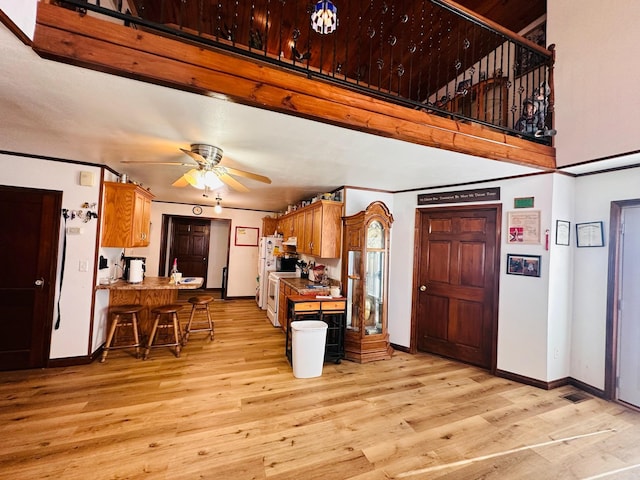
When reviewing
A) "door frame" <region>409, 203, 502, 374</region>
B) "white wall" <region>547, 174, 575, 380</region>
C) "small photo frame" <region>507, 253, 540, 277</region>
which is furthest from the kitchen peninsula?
"white wall" <region>547, 174, 575, 380</region>

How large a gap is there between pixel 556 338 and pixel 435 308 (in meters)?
1.32

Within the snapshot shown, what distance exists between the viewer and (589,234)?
3.01 m

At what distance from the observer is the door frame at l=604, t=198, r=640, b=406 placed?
110 inches

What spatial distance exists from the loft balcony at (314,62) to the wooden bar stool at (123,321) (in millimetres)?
3077

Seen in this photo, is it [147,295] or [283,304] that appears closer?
[147,295]

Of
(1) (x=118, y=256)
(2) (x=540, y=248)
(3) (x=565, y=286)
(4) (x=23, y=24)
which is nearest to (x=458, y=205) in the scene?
(2) (x=540, y=248)

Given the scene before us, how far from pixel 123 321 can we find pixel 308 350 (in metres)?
2.69

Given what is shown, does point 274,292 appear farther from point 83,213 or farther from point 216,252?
point 216,252

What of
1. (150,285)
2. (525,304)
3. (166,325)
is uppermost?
(525,304)

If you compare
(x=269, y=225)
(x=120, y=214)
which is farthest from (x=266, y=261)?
(x=120, y=214)

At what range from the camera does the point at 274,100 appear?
5.67 feet

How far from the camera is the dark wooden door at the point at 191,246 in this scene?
25.4 feet

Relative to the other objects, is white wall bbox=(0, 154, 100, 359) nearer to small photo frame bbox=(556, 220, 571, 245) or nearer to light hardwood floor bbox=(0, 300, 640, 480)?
light hardwood floor bbox=(0, 300, 640, 480)

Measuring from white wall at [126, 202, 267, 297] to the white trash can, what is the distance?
442cm
